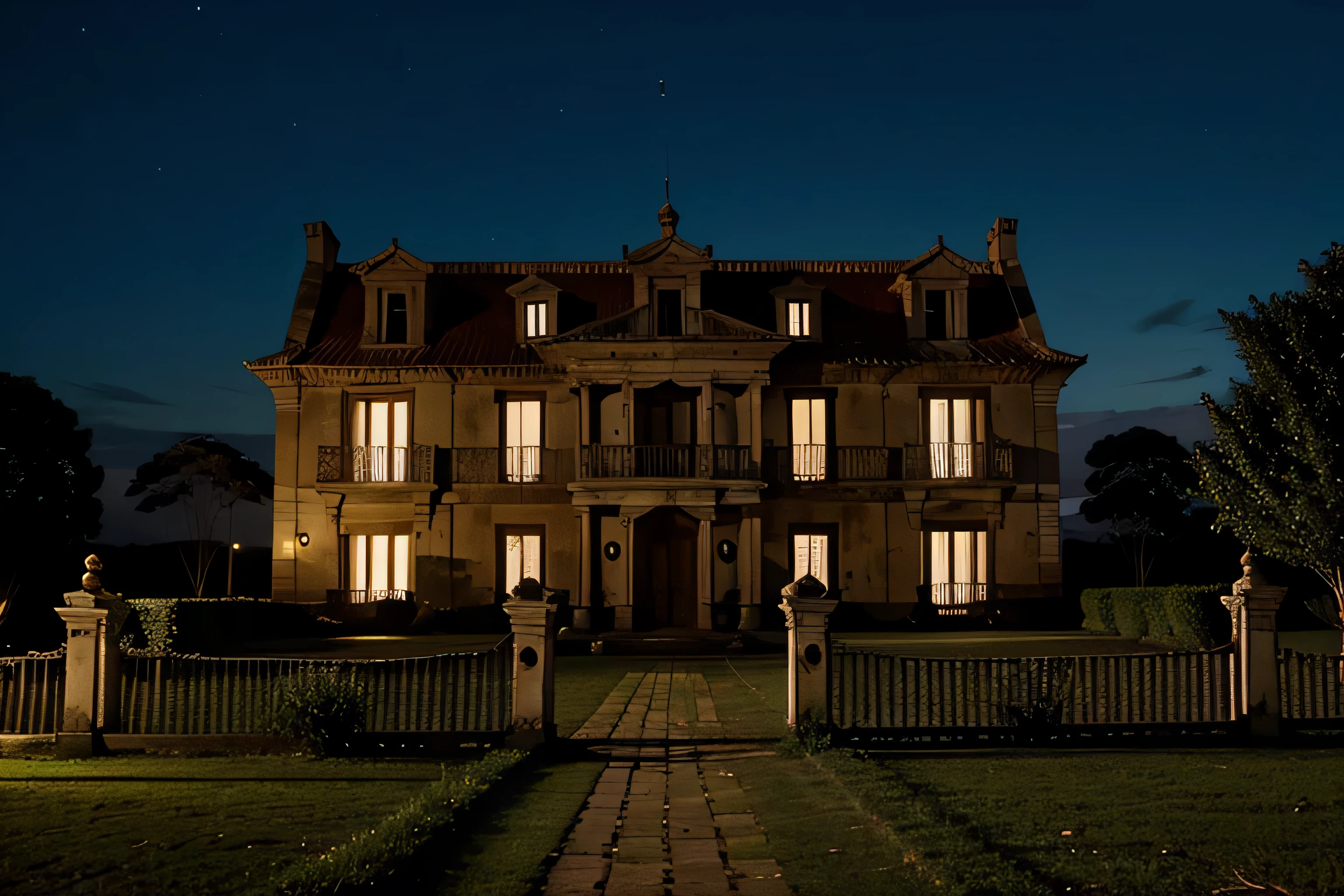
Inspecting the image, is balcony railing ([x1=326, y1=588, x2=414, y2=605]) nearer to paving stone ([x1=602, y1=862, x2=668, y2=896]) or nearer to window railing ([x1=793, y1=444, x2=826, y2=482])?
window railing ([x1=793, y1=444, x2=826, y2=482])

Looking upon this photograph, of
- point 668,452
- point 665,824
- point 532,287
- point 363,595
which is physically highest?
point 532,287

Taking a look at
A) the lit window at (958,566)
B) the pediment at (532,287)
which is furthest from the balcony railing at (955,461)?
the pediment at (532,287)

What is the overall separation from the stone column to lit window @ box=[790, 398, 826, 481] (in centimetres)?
1958

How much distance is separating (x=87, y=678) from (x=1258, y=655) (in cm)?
1206

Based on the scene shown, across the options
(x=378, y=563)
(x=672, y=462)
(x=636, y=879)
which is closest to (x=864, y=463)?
(x=672, y=462)

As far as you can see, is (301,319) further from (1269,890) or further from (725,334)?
(1269,890)

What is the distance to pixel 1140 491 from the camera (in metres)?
37.2

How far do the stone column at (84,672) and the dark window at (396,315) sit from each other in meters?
19.0

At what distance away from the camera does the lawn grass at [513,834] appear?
6383 millimetres

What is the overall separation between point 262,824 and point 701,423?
2029cm

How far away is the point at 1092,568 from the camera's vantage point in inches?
1634

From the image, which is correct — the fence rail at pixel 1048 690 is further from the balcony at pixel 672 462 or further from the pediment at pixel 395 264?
the pediment at pixel 395 264

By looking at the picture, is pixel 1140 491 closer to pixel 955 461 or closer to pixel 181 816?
pixel 955 461

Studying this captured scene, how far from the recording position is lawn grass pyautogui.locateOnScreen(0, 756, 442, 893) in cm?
641
